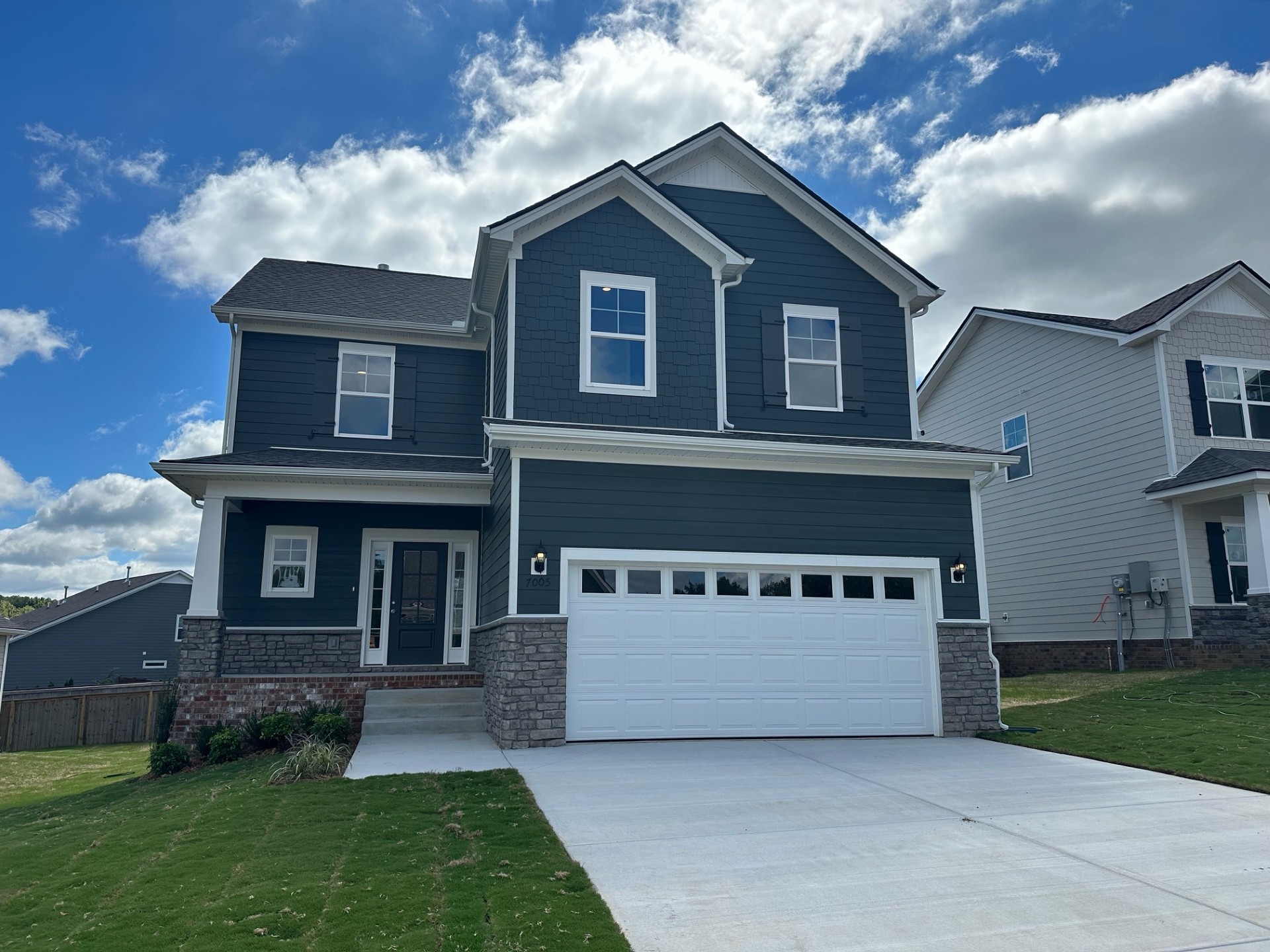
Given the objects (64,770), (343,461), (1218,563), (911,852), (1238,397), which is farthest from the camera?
(1238,397)

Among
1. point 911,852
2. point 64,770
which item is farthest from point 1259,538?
point 64,770

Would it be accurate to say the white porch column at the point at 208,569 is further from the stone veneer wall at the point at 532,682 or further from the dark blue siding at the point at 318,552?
the stone veneer wall at the point at 532,682

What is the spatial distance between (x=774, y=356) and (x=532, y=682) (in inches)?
226

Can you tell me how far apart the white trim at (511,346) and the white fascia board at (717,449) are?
0.96 m

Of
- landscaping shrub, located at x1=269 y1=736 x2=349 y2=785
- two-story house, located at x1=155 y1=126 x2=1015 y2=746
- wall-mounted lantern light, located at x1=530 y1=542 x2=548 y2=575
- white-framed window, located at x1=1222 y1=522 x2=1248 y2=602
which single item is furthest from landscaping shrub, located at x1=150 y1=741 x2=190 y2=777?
white-framed window, located at x1=1222 y1=522 x2=1248 y2=602

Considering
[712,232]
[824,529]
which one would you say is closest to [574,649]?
[824,529]

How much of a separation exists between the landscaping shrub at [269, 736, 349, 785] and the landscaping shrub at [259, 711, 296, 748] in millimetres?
1869

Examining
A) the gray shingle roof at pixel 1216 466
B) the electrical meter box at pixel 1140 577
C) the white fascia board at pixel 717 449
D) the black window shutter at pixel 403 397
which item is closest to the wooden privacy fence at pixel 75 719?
the black window shutter at pixel 403 397

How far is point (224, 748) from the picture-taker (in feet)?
34.9

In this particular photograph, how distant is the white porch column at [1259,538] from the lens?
14.8 metres

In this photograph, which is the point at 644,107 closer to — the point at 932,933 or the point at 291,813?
the point at 291,813

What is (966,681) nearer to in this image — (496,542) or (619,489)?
(619,489)

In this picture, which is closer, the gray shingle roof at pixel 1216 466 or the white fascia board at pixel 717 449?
the white fascia board at pixel 717 449

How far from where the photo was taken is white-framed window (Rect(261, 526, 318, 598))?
13664mm
